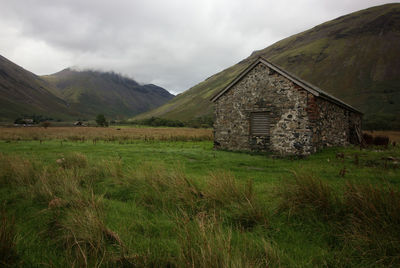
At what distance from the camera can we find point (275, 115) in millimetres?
15047

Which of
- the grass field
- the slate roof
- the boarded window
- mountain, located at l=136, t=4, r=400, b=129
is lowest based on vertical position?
the grass field

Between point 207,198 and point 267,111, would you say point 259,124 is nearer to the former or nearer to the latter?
point 267,111

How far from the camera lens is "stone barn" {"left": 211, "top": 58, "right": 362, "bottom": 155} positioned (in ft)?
45.8

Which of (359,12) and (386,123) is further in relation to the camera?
(359,12)

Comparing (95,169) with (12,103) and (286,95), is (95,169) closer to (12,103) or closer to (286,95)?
(286,95)

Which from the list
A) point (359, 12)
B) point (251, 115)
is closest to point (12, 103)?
point (251, 115)

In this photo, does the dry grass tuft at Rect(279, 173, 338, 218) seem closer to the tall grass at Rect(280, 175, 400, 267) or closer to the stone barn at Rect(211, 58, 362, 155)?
the tall grass at Rect(280, 175, 400, 267)

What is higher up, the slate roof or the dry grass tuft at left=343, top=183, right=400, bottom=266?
the slate roof

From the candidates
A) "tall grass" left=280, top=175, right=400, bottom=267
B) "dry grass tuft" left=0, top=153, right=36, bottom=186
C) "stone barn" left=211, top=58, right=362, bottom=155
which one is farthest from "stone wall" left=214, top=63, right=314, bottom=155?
"dry grass tuft" left=0, top=153, right=36, bottom=186

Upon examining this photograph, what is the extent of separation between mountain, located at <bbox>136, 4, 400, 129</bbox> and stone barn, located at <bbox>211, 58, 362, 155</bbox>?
153ft

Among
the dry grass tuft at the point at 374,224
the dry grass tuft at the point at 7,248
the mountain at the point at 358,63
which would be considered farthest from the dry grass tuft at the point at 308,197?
the mountain at the point at 358,63

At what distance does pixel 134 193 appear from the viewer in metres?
5.87

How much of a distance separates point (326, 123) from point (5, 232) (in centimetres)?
1745

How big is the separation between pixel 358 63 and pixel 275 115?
423 feet
